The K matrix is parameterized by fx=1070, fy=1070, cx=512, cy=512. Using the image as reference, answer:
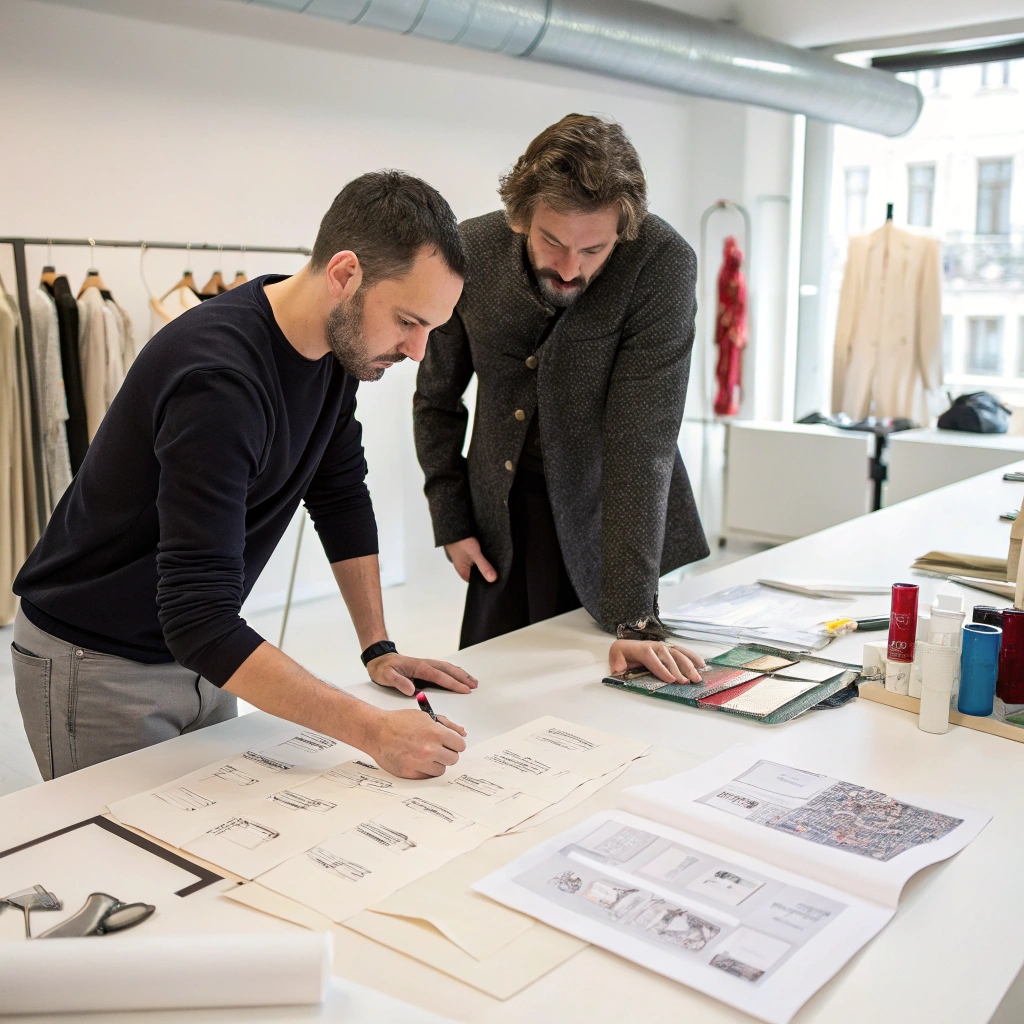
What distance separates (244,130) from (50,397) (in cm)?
140

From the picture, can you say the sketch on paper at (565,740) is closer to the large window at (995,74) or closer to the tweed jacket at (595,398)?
the tweed jacket at (595,398)

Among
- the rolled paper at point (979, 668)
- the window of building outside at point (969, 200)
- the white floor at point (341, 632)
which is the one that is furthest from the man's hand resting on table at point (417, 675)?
the window of building outside at point (969, 200)

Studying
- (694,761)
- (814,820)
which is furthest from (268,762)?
(814,820)

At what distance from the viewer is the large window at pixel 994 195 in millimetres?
5961

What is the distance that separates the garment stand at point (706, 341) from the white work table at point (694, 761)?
420 cm

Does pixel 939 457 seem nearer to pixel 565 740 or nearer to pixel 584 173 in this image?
pixel 584 173

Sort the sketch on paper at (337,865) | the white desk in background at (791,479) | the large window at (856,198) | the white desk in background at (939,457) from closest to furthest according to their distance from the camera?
the sketch on paper at (337,865) → the white desk in background at (939,457) → the white desk in background at (791,479) → the large window at (856,198)

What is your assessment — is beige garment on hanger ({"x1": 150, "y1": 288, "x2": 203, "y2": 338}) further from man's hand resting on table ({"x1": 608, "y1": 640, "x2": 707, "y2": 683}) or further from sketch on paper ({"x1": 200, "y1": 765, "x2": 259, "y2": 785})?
sketch on paper ({"x1": 200, "y1": 765, "x2": 259, "y2": 785})

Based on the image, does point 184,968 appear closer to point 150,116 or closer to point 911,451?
point 150,116

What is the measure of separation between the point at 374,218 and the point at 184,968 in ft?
2.93

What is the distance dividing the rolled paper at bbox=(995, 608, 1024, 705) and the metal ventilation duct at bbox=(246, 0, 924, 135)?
3.02 meters

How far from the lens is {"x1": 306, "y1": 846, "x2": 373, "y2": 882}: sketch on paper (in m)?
1.07

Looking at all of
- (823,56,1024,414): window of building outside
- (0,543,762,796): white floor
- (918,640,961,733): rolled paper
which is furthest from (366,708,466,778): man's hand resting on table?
(823,56,1024,414): window of building outside

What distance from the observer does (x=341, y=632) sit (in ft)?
14.6
